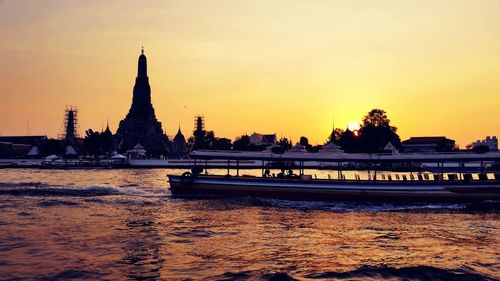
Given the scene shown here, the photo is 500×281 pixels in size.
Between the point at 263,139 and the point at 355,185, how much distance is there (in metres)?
124

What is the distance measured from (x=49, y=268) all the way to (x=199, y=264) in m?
4.64

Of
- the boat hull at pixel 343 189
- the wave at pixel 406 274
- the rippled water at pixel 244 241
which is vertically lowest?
the wave at pixel 406 274

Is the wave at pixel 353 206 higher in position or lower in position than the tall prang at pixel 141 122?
lower

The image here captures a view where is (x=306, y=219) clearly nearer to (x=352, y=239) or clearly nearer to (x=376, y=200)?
(x=352, y=239)

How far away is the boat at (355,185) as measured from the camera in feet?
100

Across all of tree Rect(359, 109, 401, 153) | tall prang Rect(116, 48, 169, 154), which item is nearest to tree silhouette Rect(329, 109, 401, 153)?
tree Rect(359, 109, 401, 153)

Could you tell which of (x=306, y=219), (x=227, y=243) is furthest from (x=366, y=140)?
(x=227, y=243)

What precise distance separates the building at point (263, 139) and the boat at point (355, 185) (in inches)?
4216

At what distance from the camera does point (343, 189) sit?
31.6m

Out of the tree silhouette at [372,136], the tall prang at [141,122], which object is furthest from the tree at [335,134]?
the tall prang at [141,122]

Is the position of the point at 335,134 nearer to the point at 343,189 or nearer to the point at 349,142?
the point at 349,142

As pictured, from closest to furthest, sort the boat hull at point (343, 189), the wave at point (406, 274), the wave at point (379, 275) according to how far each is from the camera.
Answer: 1. the wave at point (379, 275)
2. the wave at point (406, 274)
3. the boat hull at point (343, 189)

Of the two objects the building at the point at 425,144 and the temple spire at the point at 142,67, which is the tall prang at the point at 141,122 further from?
the building at the point at 425,144

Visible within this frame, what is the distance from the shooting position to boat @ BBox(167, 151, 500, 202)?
30.5 meters
